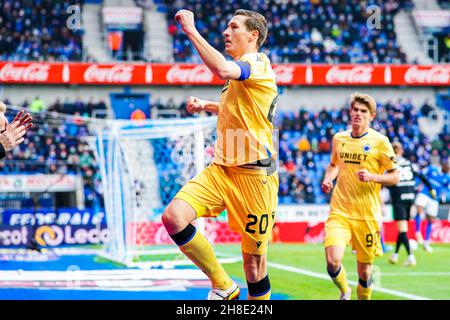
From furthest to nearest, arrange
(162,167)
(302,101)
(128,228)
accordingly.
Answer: (302,101) → (162,167) → (128,228)

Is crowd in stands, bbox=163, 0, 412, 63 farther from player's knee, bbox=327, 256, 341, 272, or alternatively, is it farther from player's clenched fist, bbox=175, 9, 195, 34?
player's clenched fist, bbox=175, 9, 195, 34

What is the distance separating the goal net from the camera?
1705 cm

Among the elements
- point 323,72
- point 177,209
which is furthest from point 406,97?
point 177,209

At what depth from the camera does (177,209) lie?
682 cm

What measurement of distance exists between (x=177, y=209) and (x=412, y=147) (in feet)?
95.5

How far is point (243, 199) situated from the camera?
7.11m

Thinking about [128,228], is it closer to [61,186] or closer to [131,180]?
[131,180]

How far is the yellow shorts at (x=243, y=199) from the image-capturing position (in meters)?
7.10

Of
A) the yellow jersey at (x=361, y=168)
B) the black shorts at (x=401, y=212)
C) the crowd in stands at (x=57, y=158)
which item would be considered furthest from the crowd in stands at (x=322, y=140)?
the yellow jersey at (x=361, y=168)

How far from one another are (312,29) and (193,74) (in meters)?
6.77

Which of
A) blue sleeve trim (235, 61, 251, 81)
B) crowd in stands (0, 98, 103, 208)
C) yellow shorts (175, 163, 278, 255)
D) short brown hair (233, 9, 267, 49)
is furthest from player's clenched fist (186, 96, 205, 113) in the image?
crowd in stands (0, 98, 103, 208)

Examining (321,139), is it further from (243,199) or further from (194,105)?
(243,199)

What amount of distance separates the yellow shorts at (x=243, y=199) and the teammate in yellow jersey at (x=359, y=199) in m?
2.41
